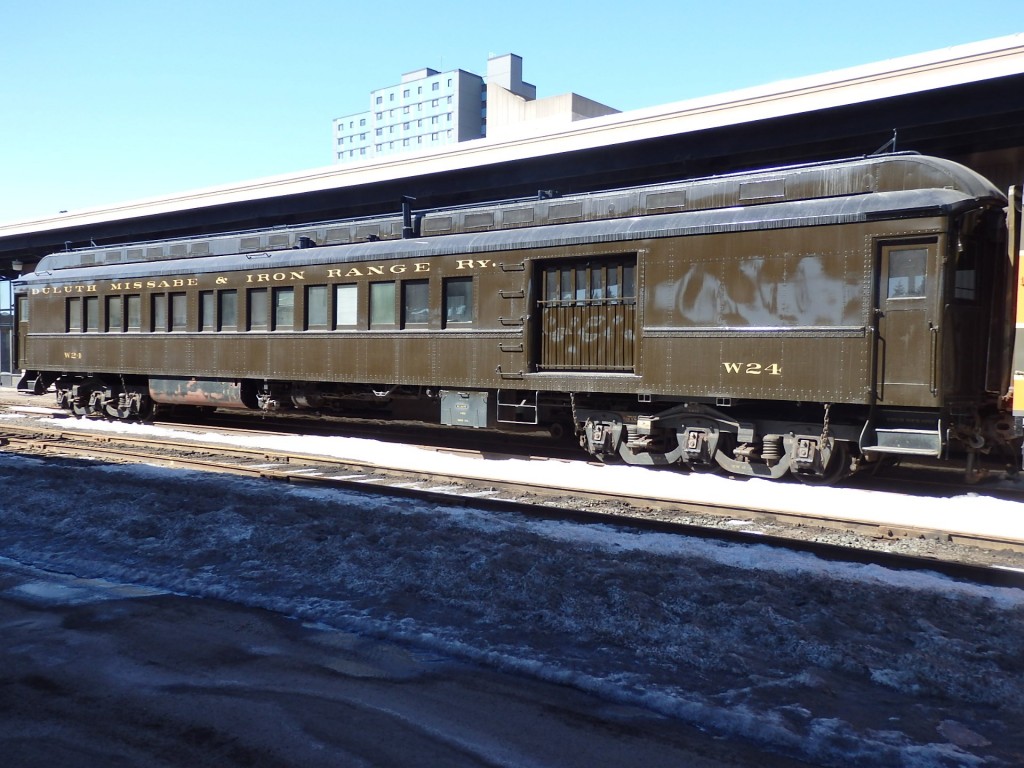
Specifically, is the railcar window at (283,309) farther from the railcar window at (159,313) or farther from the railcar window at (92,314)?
the railcar window at (92,314)

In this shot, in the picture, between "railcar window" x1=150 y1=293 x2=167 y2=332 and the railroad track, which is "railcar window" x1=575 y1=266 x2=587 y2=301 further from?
"railcar window" x1=150 y1=293 x2=167 y2=332

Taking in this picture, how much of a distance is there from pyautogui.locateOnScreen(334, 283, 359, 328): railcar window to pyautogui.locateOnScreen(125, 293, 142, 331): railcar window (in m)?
5.81

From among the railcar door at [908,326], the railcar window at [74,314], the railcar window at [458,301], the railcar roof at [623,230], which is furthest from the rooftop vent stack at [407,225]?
the railcar window at [74,314]

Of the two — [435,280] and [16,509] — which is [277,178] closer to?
[435,280]

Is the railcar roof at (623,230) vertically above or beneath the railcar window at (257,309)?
above

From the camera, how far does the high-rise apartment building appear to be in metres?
109

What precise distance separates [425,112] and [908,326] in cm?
11920

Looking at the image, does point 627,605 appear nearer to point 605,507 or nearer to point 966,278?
point 605,507

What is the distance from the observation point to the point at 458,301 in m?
13.4

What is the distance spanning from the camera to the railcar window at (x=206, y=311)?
54.7 ft

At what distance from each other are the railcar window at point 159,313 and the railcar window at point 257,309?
265cm

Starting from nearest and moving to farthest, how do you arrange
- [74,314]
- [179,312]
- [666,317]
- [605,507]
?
[605,507] → [666,317] → [179,312] → [74,314]

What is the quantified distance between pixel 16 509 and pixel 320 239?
816cm

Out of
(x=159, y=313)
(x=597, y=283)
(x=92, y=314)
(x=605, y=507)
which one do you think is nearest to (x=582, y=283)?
(x=597, y=283)
